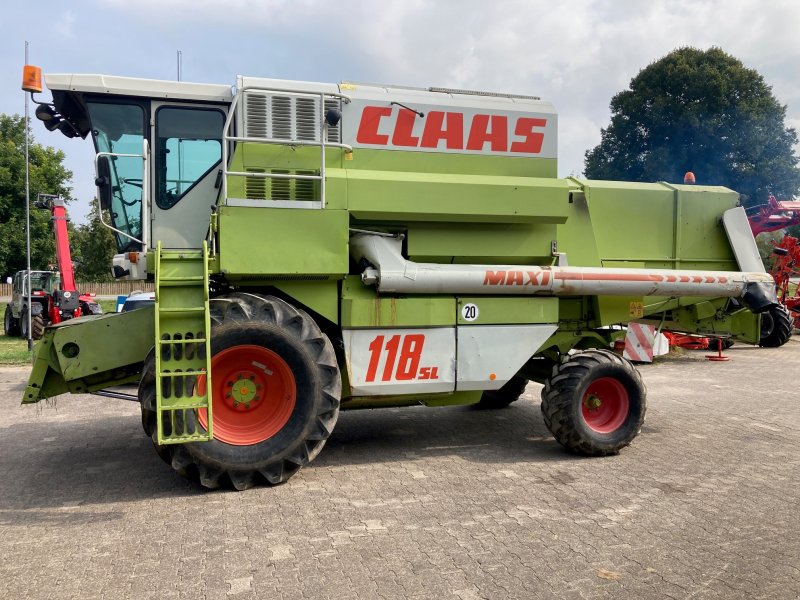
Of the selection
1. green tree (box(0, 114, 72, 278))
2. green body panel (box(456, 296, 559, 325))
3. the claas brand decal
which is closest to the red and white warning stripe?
green body panel (box(456, 296, 559, 325))

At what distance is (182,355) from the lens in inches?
180

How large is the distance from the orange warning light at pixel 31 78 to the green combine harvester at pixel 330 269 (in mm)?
95

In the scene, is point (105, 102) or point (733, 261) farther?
point (733, 261)

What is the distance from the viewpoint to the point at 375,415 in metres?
7.71

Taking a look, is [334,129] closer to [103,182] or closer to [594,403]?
[103,182]

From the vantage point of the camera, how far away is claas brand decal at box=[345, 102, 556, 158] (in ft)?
18.5

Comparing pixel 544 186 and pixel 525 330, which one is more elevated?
pixel 544 186

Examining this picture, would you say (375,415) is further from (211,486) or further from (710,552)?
(710,552)

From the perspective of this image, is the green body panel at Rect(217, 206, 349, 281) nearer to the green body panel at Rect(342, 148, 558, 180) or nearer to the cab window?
the green body panel at Rect(342, 148, 558, 180)

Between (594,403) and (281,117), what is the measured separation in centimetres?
393

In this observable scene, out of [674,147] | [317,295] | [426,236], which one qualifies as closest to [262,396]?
[317,295]

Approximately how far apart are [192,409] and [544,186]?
362cm

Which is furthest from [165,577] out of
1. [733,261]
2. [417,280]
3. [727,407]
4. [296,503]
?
[727,407]

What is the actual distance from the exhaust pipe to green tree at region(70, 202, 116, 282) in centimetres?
2626
